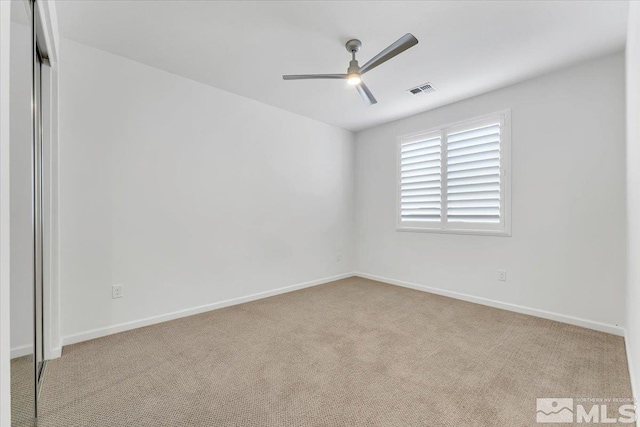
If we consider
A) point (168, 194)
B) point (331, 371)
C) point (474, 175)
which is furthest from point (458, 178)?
point (168, 194)

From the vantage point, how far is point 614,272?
2.58m

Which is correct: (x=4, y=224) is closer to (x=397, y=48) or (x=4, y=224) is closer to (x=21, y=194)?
(x=21, y=194)

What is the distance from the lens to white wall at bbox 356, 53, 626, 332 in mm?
2584

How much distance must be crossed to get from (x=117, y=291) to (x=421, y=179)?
372cm

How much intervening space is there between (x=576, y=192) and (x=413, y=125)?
80.9 inches

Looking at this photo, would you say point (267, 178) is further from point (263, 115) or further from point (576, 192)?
point (576, 192)

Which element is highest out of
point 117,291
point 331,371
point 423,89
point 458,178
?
point 423,89

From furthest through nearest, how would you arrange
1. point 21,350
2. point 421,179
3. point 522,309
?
point 421,179 < point 522,309 < point 21,350

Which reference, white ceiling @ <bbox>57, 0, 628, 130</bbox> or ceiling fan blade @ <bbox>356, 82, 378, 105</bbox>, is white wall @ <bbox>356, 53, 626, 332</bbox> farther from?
ceiling fan blade @ <bbox>356, 82, 378, 105</bbox>

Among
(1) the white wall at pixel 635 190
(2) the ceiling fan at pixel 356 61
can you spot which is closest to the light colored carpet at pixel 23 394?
(2) the ceiling fan at pixel 356 61

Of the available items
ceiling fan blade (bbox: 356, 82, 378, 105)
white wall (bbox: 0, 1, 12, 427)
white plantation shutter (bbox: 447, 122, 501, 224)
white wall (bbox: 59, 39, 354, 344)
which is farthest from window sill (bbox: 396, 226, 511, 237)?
white wall (bbox: 0, 1, 12, 427)

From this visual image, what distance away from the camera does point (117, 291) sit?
8.61 feet

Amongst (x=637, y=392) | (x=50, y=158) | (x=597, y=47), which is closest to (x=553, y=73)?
(x=597, y=47)

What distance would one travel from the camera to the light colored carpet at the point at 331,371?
1.58 m
